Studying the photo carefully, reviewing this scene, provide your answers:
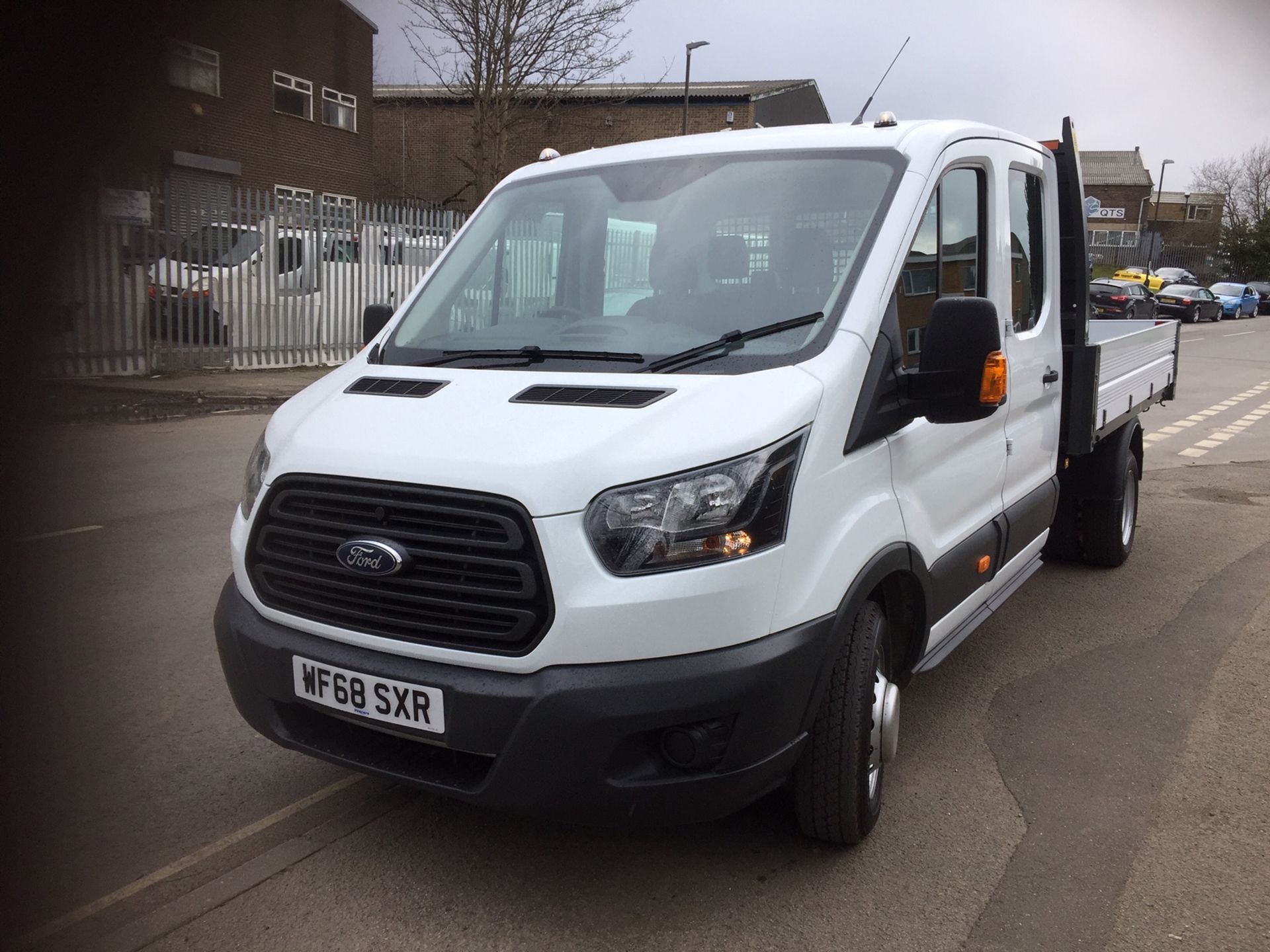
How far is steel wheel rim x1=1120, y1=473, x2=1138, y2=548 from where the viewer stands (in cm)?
602

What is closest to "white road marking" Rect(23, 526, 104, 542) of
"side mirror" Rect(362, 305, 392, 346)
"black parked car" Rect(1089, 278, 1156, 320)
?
"side mirror" Rect(362, 305, 392, 346)

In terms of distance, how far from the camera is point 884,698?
3023mm

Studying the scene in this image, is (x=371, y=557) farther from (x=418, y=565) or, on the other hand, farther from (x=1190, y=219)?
(x=1190, y=219)

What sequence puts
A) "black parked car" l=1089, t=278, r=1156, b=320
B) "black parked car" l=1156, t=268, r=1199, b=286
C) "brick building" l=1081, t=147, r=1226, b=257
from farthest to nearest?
"brick building" l=1081, t=147, r=1226, b=257 < "black parked car" l=1156, t=268, r=1199, b=286 < "black parked car" l=1089, t=278, r=1156, b=320

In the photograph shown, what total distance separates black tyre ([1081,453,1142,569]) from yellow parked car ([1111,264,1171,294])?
113 feet

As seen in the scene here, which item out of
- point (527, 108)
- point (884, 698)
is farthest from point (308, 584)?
point (527, 108)

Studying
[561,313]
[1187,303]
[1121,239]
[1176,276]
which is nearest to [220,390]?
[561,313]

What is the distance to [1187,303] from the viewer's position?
3791 centimetres

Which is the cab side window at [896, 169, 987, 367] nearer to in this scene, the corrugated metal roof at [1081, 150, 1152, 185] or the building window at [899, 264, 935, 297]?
the building window at [899, 264, 935, 297]

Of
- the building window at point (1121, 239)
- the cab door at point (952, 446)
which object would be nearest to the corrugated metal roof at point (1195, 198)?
the building window at point (1121, 239)

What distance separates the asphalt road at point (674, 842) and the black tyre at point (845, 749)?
0.14m

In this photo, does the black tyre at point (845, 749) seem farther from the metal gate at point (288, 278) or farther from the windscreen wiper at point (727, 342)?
the metal gate at point (288, 278)

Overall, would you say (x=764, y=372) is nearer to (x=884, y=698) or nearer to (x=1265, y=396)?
(x=884, y=698)

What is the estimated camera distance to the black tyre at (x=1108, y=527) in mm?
5930
